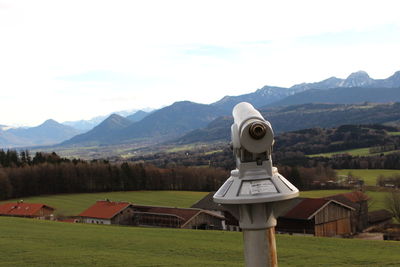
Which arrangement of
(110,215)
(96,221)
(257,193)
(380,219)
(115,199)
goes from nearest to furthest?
(257,193) < (380,219) < (110,215) < (96,221) < (115,199)

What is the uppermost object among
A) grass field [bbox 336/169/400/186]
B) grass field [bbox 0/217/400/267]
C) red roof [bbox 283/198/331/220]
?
grass field [bbox 0/217/400/267]

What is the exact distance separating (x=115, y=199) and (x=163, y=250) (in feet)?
164

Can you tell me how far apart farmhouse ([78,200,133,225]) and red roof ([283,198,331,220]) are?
71.7ft

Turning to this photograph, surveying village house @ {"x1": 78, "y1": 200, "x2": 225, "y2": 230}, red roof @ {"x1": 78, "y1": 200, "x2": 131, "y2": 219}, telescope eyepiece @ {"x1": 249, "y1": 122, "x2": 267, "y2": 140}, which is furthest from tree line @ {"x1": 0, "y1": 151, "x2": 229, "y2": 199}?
telescope eyepiece @ {"x1": 249, "y1": 122, "x2": 267, "y2": 140}

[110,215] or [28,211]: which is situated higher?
[28,211]

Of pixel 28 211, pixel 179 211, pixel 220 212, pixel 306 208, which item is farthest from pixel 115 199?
pixel 306 208

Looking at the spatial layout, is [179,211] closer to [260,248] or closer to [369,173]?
[260,248]

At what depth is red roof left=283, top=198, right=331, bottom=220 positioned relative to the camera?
44.4 meters

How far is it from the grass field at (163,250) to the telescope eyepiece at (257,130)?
64.0 ft

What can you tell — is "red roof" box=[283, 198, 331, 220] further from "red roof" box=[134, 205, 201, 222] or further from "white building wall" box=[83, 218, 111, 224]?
"white building wall" box=[83, 218, 111, 224]

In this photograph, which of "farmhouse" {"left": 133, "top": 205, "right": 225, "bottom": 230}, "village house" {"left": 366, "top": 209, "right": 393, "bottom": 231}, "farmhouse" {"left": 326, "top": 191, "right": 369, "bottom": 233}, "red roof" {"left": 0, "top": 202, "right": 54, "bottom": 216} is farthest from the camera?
"red roof" {"left": 0, "top": 202, "right": 54, "bottom": 216}

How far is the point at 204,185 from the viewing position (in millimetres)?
92688

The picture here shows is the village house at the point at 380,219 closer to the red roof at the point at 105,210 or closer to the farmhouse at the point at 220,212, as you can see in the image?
the farmhouse at the point at 220,212

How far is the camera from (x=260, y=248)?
12.4ft
